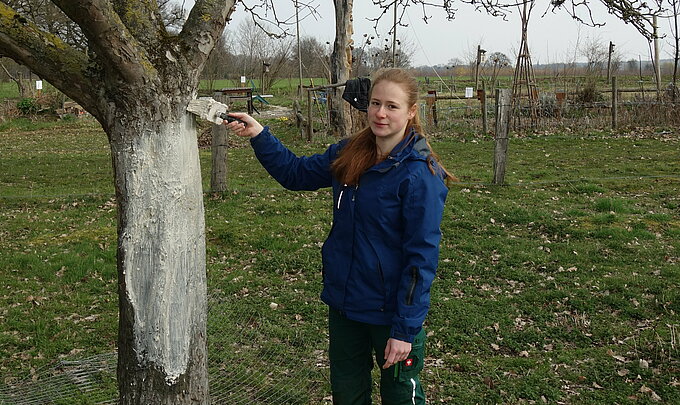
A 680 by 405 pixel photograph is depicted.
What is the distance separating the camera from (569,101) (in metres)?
18.3

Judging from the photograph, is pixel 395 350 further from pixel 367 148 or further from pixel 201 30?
pixel 201 30

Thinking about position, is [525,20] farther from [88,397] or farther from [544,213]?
[88,397]

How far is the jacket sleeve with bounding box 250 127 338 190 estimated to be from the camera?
3320 mm

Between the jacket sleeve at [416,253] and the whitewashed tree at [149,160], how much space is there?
3.35ft

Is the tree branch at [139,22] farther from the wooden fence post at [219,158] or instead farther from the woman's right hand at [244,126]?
the wooden fence post at [219,158]

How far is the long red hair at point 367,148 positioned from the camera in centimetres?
303

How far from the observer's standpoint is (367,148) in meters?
3.12

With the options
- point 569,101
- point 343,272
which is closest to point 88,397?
point 343,272

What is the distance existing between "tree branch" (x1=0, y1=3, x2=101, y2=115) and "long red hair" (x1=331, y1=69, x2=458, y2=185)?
1.18 meters

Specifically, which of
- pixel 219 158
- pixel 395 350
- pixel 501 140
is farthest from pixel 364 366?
pixel 501 140

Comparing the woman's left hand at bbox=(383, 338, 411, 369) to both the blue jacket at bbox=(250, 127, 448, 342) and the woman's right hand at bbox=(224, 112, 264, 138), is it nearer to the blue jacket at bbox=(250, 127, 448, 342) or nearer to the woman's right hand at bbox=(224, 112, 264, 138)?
the blue jacket at bbox=(250, 127, 448, 342)

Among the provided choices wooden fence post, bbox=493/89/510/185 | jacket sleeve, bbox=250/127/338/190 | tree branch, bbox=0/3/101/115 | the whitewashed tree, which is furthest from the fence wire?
tree branch, bbox=0/3/101/115

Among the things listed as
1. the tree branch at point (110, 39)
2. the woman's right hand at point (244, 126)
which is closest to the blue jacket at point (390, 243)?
the woman's right hand at point (244, 126)

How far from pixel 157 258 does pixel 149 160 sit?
449 millimetres
